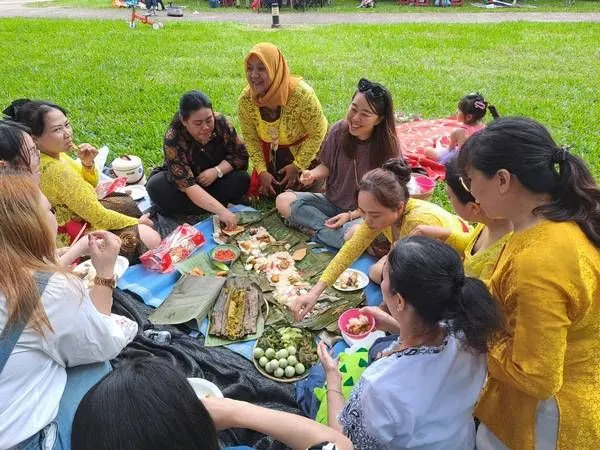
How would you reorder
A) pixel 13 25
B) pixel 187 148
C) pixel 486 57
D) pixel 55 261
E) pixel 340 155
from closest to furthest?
pixel 55 261 → pixel 340 155 → pixel 187 148 → pixel 486 57 → pixel 13 25

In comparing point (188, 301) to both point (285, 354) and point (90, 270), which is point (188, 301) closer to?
point (90, 270)

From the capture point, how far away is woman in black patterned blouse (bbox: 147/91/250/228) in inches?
158

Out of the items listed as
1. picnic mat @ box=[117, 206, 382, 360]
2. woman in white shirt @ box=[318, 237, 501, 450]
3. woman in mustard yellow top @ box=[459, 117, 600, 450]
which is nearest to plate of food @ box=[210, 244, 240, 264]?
picnic mat @ box=[117, 206, 382, 360]

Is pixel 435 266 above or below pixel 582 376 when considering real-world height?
above

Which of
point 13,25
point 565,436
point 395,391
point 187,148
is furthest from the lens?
point 13,25

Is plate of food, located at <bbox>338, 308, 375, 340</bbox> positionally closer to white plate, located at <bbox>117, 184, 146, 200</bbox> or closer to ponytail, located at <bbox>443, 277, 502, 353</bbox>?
ponytail, located at <bbox>443, 277, 502, 353</bbox>

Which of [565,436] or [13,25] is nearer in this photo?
[565,436]

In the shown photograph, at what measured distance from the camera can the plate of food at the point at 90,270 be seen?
3.26 m

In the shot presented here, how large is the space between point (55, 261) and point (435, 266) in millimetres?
1488

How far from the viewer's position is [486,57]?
9.20 m

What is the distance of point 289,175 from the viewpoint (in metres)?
4.51

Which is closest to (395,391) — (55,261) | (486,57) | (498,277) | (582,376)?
(498,277)

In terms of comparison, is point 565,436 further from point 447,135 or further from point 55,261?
point 447,135

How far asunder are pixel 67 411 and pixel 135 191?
111 inches
